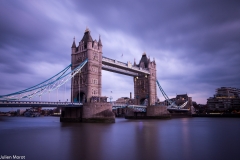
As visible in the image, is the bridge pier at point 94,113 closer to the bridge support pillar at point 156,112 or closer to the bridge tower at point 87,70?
the bridge tower at point 87,70

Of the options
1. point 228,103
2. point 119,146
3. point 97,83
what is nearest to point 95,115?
point 97,83

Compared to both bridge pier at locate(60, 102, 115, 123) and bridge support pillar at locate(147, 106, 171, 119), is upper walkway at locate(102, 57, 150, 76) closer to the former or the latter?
bridge support pillar at locate(147, 106, 171, 119)

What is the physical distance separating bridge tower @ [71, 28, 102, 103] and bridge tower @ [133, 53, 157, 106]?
60.8 feet

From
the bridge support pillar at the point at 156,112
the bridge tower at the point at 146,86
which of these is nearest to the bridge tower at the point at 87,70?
the bridge support pillar at the point at 156,112

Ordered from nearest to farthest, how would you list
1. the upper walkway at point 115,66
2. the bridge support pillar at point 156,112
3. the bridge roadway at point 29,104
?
the bridge roadway at point 29,104
the upper walkway at point 115,66
the bridge support pillar at point 156,112

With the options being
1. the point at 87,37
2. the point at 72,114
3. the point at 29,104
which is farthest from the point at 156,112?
the point at 29,104

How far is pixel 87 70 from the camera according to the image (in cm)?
3170

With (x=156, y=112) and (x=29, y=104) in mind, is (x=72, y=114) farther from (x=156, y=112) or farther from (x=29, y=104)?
(x=156, y=112)

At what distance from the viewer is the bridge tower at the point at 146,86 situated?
48562 mm

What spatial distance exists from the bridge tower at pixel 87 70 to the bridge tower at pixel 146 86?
1853cm

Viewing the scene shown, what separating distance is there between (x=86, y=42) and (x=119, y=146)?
23.9m

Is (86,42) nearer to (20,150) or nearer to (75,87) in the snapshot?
(75,87)

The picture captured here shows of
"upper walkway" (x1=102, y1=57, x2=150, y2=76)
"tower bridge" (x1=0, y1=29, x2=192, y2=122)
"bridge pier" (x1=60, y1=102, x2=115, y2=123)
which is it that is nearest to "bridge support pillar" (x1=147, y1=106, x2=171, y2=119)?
"tower bridge" (x1=0, y1=29, x2=192, y2=122)

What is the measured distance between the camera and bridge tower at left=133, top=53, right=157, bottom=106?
4856 centimetres
